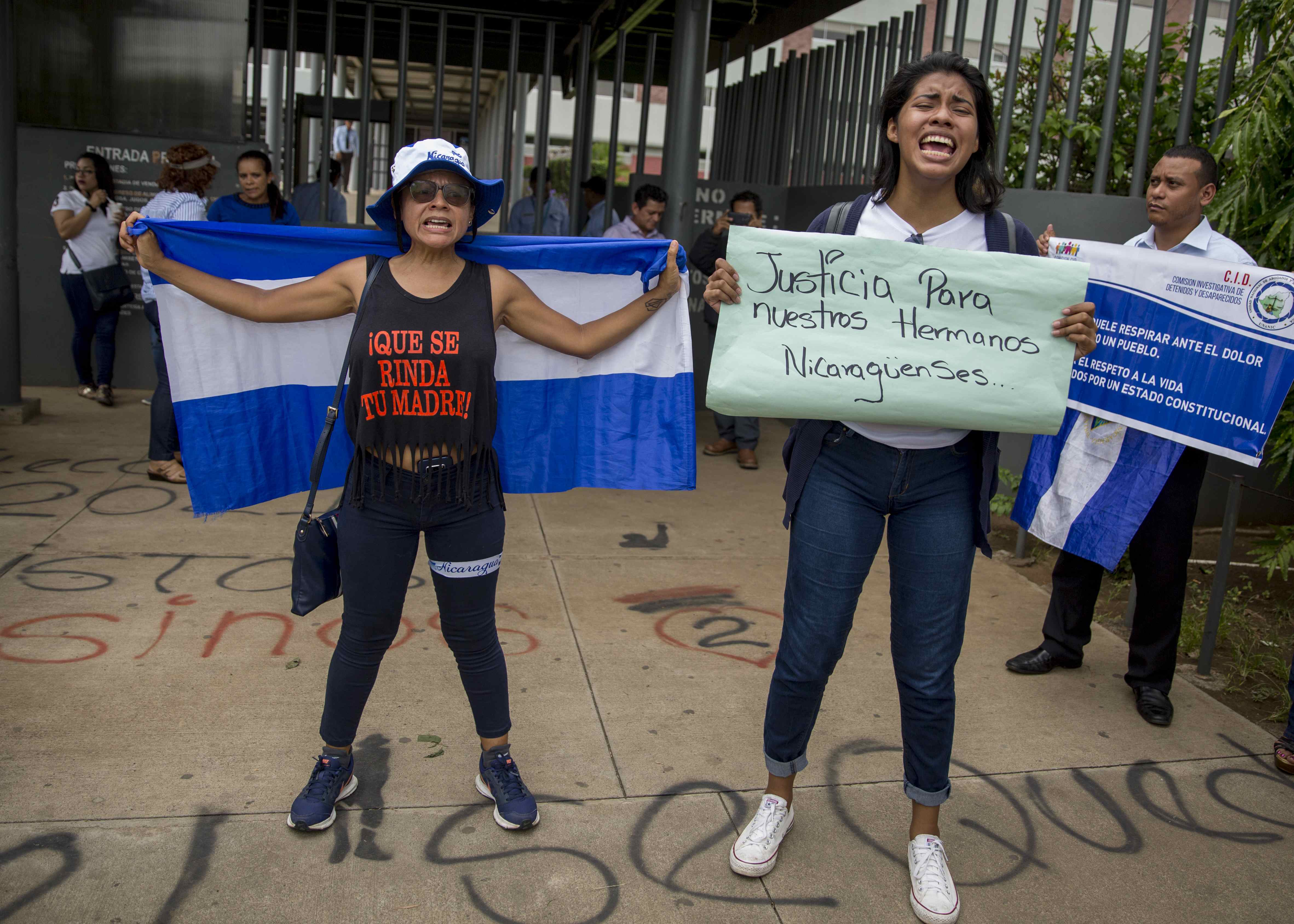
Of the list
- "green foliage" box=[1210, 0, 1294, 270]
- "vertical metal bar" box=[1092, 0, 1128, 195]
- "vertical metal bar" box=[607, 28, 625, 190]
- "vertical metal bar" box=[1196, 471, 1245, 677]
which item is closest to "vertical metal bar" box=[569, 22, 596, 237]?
"vertical metal bar" box=[607, 28, 625, 190]

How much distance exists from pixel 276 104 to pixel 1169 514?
1459 centimetres

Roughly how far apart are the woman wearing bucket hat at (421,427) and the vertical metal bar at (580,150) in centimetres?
634

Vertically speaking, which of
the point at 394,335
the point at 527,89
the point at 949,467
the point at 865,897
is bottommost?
the point at 865,897

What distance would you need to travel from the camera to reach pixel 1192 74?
5.80m

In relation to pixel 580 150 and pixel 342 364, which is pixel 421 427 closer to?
pixel 342 364

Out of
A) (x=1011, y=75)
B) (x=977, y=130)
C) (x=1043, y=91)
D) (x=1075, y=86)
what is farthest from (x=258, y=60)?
(x=977, y=130)

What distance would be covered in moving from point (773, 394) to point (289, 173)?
259 inches

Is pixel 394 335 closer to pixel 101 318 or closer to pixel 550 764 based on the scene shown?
pixel 550 764

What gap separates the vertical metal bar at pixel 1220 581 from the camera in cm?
395

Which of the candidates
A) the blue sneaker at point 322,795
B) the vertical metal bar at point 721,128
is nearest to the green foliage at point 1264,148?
the blue sneaker at point 322,795

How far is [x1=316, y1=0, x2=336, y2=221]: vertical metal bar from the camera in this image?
7742 mm

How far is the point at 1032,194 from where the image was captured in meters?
6.08

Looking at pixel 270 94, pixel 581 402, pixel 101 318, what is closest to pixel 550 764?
pixel 581 402

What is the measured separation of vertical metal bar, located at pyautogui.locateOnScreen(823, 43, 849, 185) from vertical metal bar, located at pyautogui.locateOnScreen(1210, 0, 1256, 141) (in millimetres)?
2916
